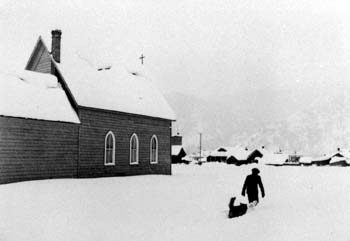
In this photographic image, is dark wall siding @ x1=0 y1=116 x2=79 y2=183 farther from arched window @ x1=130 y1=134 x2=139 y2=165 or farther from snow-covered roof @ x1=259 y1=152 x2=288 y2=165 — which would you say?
snow-covered roof @ x1=259 y1=152 x2=288 y2=165

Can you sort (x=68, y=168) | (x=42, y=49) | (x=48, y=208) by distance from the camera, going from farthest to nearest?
(x=42, y=49), (x=68, y=168), (x=48, y=208)

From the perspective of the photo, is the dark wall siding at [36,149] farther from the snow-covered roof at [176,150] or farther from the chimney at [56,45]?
the snow-covered roof at [176,150]

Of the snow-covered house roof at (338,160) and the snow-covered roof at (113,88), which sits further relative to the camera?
the snow-covered house roof at (338,160)

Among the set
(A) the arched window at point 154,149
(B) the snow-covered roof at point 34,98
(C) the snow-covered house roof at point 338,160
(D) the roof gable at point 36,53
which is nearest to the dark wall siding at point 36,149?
(B) the snow-covered roof at point 34,98

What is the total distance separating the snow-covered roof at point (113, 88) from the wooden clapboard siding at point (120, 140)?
514 millimetres

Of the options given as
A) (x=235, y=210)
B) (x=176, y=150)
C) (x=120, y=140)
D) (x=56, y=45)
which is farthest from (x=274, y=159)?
(x=235, y=210)

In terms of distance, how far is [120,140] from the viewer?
1050 inches

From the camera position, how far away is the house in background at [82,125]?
20797mm

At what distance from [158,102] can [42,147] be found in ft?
39.1

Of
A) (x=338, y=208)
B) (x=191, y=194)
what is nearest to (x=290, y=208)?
(x=338, y=208)

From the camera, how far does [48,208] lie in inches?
556

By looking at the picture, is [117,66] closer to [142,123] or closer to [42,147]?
[142,123]

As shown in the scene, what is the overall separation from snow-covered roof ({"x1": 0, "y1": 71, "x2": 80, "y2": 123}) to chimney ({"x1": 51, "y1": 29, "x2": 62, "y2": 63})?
1.58 m

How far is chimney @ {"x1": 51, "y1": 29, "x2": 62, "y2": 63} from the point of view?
2577cm
